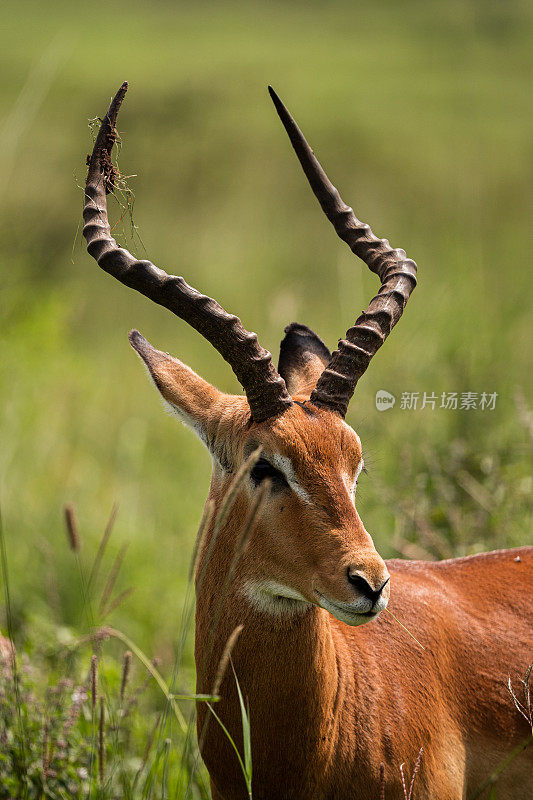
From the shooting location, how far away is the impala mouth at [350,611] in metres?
3.09

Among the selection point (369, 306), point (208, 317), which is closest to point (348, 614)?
point (208, 317)

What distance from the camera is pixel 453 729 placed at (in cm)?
393

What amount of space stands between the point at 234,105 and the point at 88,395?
45.6 feet

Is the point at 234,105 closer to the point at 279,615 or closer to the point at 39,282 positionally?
the point at 39,282

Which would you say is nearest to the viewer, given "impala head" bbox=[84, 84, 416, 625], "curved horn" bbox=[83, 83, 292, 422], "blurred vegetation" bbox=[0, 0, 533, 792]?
"impala head" bbox=[84, 84, 416, 625]

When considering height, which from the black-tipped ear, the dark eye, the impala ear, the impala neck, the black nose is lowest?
the impala neck

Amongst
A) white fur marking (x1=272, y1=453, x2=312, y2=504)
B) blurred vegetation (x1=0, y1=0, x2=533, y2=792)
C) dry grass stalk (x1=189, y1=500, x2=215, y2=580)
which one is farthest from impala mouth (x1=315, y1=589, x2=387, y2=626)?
blurred vegetation (x1=0, y1=0, x2=533, y2=792)

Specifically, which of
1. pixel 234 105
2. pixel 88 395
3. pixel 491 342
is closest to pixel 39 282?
pixel 88 395

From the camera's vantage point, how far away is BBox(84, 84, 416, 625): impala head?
320 centimetres

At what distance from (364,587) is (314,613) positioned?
60 centimetres

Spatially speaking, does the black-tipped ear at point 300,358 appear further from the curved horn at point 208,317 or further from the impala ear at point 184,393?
the curved horn at point 208,317

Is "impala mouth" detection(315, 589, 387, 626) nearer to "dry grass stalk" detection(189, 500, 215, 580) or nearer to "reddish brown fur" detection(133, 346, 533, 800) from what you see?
"reddish brown fur" detection(133, 346, 533, 800)

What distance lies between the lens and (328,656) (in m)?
3.67

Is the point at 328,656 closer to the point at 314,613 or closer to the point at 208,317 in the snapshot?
the point at 314,613
